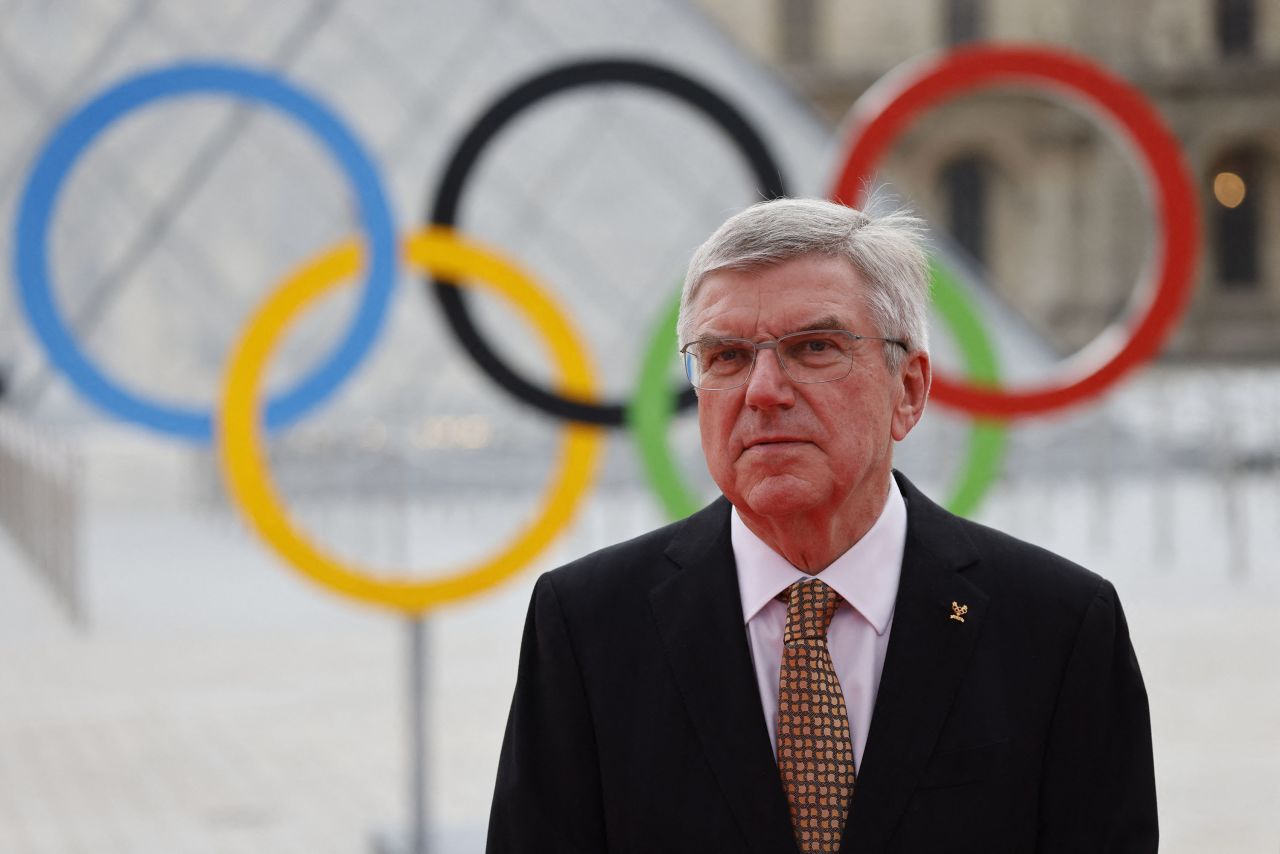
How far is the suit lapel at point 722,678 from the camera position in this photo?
1.79m

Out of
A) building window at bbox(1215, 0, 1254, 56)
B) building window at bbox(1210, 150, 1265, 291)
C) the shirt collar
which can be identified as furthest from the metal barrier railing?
building window at bbox(1215, 0, 1254, 56)

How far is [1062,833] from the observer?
5.91 ft

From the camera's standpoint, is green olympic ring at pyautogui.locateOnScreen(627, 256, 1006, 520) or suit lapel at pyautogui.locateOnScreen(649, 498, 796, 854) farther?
green olympic ring at pyautogui.locateOnScreen(627, 256, 1006, 520)

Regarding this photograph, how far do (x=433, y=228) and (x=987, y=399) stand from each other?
1971 mm

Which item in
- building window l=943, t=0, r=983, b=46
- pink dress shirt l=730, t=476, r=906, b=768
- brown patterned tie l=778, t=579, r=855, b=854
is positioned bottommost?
brown patterned tie l=778, t=579, r=855, b=854

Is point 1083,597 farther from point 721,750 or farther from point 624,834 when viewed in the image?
point 624,834

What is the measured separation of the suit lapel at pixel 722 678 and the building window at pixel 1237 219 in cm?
3947

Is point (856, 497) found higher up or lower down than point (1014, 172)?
lower down

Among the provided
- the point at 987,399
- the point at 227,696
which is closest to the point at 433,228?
the point at 987,399

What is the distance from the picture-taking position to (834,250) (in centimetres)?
177

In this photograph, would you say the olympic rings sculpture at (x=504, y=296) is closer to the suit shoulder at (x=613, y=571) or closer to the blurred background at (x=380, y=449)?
the blurred background at (x=380, y=449)

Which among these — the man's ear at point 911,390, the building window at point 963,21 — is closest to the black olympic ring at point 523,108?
the man's ear at point 911,390

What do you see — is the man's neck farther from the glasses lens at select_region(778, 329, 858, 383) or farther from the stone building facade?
the stone building facade

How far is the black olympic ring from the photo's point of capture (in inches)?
231
